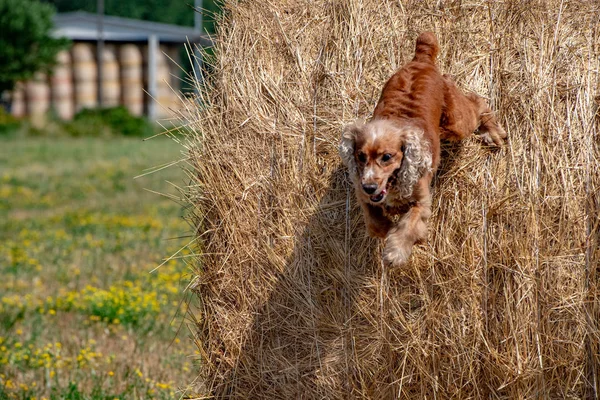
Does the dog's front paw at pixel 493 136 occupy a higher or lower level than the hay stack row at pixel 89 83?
higher

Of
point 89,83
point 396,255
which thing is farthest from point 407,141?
point 89,83

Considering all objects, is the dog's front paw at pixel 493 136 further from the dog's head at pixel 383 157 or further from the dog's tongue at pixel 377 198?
the dog's tongue at pixel 377 198

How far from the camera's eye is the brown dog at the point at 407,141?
3838mm

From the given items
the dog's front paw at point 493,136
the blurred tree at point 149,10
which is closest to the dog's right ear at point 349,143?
the dog's front paw at point 493,136

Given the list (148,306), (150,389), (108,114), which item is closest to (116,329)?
(148,306)

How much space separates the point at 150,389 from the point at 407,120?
265 centimetres

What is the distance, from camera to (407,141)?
384 centimetres

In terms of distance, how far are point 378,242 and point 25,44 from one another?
30954 millimetres

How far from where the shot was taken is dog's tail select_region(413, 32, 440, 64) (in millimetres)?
4367

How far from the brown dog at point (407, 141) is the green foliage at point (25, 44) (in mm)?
30072

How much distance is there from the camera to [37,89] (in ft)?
121

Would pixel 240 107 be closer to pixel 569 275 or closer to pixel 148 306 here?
pixel 569 275

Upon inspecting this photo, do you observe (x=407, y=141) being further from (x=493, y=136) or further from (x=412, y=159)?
(x=493, y=136)

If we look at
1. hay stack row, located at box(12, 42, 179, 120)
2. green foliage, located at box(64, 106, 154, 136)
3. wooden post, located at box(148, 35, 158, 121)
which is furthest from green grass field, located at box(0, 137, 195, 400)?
wooden post, located at box(148, 35, 158, 121)
